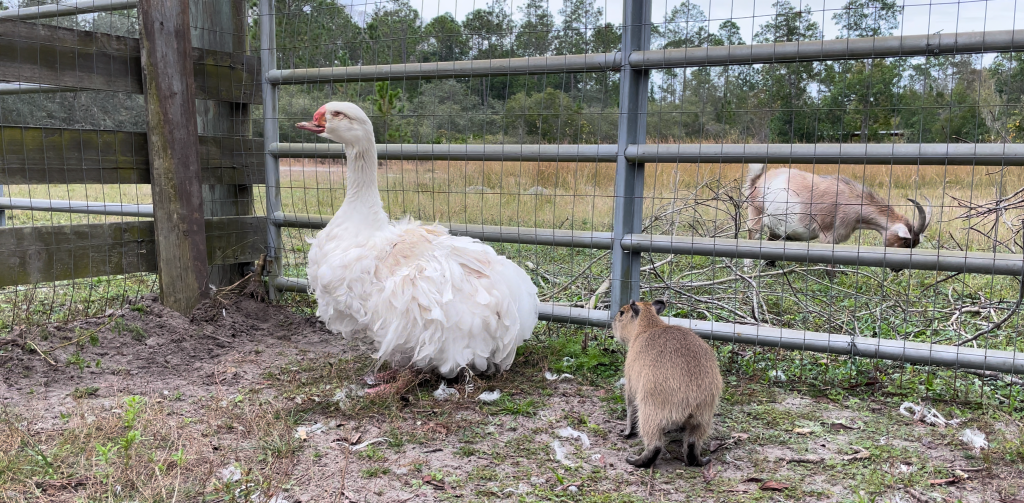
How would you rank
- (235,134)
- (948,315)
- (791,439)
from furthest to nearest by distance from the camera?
(235,134) < (948,315) < (791,439)

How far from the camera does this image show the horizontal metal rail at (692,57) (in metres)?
3.78

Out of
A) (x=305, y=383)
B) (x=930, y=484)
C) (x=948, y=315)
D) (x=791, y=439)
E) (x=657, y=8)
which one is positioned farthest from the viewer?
(x=948, y=315)

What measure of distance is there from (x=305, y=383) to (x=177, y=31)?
3.04 metres

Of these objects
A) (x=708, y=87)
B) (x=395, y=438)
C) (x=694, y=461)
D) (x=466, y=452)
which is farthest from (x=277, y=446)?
(x=708, y=87)

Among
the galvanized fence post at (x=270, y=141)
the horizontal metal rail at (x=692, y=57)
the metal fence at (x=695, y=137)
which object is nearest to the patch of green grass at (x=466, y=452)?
the metal fence at (x=695, y=137)

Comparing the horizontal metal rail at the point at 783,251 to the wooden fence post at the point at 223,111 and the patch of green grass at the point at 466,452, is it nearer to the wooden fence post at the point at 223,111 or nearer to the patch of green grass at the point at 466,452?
the patch of green grass at the point at 466,452

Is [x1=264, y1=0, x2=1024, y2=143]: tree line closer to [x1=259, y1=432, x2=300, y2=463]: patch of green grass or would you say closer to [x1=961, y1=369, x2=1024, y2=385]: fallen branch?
[x1=961, y1=369, x2=1024, y2=385]: fallen branch

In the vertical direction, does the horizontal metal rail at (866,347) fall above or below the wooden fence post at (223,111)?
below

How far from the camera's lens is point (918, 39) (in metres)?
3.86

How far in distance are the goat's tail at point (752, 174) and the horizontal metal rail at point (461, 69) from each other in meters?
3.77

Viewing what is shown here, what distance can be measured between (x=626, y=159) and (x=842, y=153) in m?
1.38

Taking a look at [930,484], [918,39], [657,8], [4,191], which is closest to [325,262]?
[657,8]

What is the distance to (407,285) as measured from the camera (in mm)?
4129

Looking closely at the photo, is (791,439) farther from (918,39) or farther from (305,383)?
(305,383)
